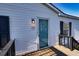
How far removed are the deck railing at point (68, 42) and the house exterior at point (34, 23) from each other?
0.08 m

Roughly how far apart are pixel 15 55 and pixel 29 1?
100 cm

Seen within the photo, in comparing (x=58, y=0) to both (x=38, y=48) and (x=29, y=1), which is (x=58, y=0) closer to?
(x=29, y=1)

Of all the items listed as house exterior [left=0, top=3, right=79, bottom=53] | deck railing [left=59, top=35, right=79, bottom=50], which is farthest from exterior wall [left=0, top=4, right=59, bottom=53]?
deck railing [left=59, top=35, right=79, bottom=50]

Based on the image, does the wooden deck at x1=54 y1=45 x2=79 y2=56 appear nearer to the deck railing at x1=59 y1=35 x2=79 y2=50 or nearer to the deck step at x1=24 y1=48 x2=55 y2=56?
the deck railing at x1=59 y1=35 x2=79 y2=50

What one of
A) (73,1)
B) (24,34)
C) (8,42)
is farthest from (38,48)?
(73,1)

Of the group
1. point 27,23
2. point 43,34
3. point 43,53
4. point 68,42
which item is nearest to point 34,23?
point 27,23

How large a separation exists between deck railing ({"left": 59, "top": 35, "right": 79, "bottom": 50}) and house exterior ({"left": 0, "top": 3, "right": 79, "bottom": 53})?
0.08m

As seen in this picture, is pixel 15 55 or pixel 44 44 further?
pixel 44 44

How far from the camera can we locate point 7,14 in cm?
271

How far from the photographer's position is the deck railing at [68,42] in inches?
111

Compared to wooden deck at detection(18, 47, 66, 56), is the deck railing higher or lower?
higher

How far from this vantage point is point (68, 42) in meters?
Result: 2.88

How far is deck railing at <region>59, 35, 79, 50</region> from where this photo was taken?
2820mm

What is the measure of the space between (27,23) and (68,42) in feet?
2.76
